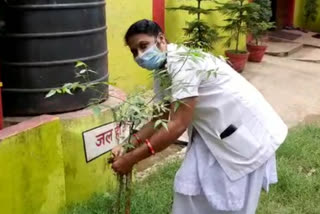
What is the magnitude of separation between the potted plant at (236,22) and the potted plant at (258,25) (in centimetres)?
8

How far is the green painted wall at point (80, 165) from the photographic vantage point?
325cm

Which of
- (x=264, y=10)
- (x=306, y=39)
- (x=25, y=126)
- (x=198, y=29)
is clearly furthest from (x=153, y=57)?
(x=306, y=39)

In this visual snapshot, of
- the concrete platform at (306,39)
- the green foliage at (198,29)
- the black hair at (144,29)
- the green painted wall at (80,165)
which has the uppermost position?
the black hair at (144,29)

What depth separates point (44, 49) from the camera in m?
3.07

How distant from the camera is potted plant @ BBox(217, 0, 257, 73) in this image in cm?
759

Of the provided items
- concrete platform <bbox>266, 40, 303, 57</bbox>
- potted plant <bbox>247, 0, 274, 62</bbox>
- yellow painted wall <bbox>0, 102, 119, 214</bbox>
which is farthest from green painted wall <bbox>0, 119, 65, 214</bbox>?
concrete platform <bbox>266, 40, 303, 57</bbox>

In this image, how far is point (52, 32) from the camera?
3.05 metres

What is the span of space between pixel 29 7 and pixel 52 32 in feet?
0.60

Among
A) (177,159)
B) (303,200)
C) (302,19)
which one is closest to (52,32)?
(177,159)

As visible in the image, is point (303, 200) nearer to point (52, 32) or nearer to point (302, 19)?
point (52, 32)

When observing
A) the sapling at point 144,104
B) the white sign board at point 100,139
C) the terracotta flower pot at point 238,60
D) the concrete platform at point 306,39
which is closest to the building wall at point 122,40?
the terracotta flower pot at point 238,60

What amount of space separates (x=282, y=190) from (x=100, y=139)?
1.37 m

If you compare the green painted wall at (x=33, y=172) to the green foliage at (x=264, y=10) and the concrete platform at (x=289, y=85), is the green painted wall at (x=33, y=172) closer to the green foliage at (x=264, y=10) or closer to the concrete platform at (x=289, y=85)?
the concrete platform at (x=289, y=85)

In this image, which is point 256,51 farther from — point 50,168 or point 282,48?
point 50,168
